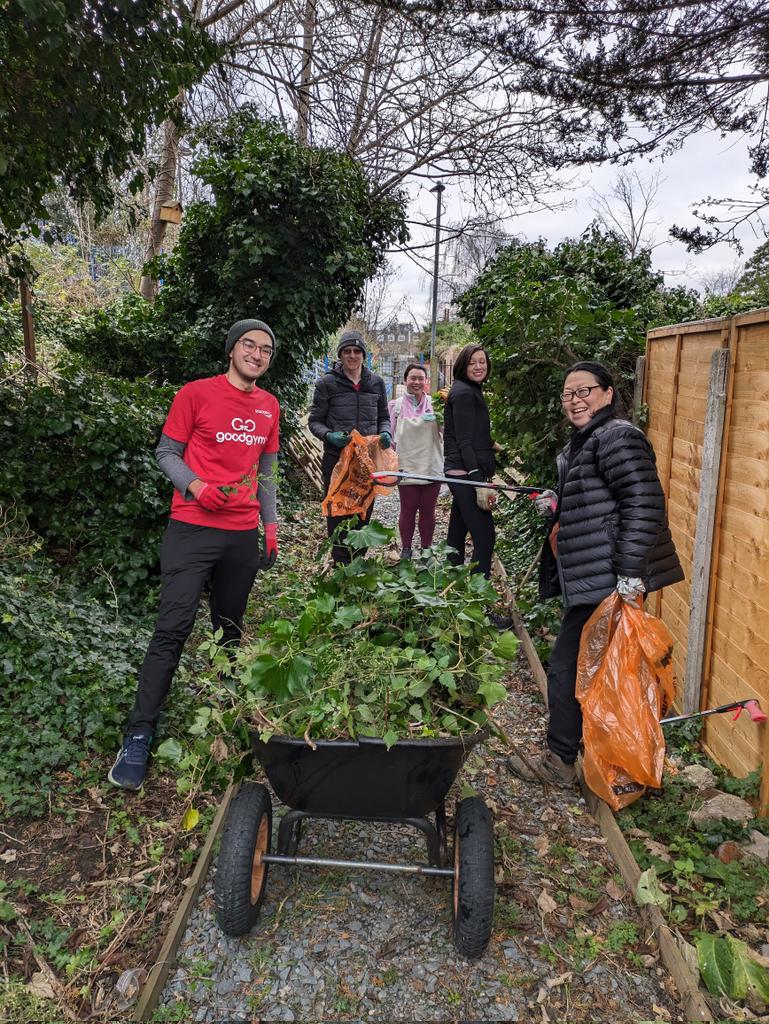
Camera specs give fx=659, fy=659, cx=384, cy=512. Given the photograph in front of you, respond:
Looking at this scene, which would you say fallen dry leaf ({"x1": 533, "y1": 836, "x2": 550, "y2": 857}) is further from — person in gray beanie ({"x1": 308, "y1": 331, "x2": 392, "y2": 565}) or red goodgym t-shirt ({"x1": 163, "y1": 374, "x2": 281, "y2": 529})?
person in gray beanie ({"x1": 308, "y1": 331, "x2": 392, "y2": 565})

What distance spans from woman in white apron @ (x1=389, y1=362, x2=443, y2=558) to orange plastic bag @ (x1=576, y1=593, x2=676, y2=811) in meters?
2.85

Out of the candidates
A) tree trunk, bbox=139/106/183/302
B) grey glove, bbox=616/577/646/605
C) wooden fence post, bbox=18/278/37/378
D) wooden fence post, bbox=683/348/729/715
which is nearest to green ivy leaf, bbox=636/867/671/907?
grey glove, bbox=616/577/646/605

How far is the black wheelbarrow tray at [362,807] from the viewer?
198 cm

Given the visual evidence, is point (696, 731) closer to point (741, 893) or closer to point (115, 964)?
point (741, 893)

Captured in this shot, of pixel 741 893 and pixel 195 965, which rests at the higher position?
pixel 741 893

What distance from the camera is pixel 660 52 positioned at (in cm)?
463

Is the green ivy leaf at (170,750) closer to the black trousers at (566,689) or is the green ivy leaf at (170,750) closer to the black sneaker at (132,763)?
the black sneaker at (132,763)

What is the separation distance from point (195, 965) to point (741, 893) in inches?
75.4

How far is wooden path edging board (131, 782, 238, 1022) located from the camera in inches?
75.9

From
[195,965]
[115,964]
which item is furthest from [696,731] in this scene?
[115,964]

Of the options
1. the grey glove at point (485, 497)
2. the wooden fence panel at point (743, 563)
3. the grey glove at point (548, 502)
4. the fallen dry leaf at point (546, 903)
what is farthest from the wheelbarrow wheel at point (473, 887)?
the grey glove at point (485, 497)

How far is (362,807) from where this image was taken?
212 centimetres

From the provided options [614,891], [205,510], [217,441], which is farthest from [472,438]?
[614,891]

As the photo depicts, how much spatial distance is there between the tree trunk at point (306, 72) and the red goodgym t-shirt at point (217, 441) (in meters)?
6.95
